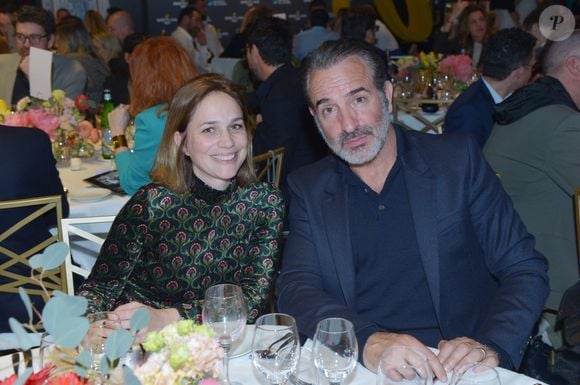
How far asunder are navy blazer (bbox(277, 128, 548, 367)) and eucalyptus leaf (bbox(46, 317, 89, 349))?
1077 mm

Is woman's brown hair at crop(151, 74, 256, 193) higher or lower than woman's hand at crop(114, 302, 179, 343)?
higher

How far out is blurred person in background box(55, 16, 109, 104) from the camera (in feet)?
20.5

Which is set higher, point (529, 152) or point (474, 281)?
point (529, 152)

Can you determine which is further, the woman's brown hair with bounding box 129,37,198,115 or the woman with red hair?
the woman's brown hair with bounding box 129,37,198,115

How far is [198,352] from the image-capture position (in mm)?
1135

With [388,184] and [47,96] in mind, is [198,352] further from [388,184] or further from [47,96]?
[47,96]

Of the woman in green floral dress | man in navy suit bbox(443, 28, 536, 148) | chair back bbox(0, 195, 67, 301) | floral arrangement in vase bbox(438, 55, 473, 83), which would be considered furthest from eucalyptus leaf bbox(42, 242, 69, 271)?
floral arrangement in vase bbox(438, 55, 473, 83)

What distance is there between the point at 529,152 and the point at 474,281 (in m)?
1.03

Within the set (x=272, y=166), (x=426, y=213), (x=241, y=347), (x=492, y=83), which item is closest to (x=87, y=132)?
(x=272, y=166)

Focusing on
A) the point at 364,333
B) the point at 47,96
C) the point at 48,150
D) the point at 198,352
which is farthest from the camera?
the point at 47,96

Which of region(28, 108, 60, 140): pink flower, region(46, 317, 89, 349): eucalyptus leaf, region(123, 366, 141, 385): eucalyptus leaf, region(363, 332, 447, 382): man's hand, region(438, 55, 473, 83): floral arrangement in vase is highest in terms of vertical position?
region(46, 317, 89, 349): eucalyptus leaf

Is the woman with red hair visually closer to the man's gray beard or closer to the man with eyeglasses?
the man's gray beard

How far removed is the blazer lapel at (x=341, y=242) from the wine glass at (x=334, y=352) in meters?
0.68

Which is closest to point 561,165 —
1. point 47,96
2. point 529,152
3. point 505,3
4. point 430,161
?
point 529,152
